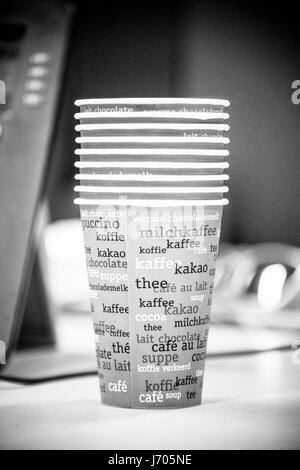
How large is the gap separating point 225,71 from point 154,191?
119 cm

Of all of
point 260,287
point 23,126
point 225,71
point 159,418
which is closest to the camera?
point 159,418

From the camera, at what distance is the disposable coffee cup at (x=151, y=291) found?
29.0 inches

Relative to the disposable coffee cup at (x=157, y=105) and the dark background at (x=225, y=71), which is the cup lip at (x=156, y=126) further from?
the dark background at (x=225, y=71)

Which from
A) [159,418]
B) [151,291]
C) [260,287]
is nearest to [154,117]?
[151,291]

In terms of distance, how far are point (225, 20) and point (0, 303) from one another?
3.77 ft

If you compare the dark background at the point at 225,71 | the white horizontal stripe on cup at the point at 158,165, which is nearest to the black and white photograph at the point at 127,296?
the white horizontal stripe on cup at the point at 158,165

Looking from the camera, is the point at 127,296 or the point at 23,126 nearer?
the point at 127,296

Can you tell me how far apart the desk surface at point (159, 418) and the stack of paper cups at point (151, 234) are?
0.04 m

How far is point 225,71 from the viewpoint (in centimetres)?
186

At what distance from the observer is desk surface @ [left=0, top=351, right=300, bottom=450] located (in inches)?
25.5

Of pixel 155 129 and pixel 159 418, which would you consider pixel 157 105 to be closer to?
pixel 155 129

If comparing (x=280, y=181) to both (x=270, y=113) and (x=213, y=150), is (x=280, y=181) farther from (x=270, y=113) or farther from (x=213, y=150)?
(x=213, y=150)

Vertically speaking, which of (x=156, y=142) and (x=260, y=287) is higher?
(x=156, y=142)
